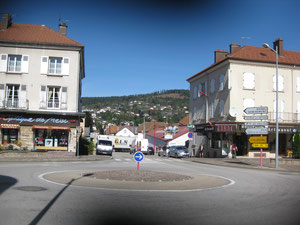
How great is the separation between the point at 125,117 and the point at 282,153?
6074 inches

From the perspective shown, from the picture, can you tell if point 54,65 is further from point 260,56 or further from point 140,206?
point 140,206

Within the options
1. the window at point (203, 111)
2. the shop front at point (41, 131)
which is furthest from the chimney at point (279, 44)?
the shop front at point (41, 131)

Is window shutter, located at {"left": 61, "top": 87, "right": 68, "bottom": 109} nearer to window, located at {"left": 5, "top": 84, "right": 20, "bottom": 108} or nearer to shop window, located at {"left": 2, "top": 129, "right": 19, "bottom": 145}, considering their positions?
window, located at {"left": 5, "top": 84, "right": 20, "bottom": 108}

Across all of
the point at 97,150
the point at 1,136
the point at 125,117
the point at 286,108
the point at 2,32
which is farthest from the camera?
the point at 125,117

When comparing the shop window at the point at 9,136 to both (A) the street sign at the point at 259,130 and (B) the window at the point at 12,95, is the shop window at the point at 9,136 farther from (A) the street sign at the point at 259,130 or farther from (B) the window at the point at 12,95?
(A) the street sign at the point at 259,130

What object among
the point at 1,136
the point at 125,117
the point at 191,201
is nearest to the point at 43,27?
the point at 1,136

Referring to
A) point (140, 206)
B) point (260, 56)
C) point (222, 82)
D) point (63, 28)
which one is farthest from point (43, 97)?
point (140, 206)

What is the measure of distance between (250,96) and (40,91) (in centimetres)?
2104

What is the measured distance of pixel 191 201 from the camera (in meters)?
8.85

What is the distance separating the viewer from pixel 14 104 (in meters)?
31.0

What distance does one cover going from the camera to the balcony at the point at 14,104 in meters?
30.7

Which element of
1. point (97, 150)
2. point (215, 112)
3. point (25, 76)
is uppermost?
point (25, 76)

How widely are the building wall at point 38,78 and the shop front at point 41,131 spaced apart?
41.7 inches

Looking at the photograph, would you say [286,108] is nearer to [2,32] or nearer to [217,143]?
[217,143]
